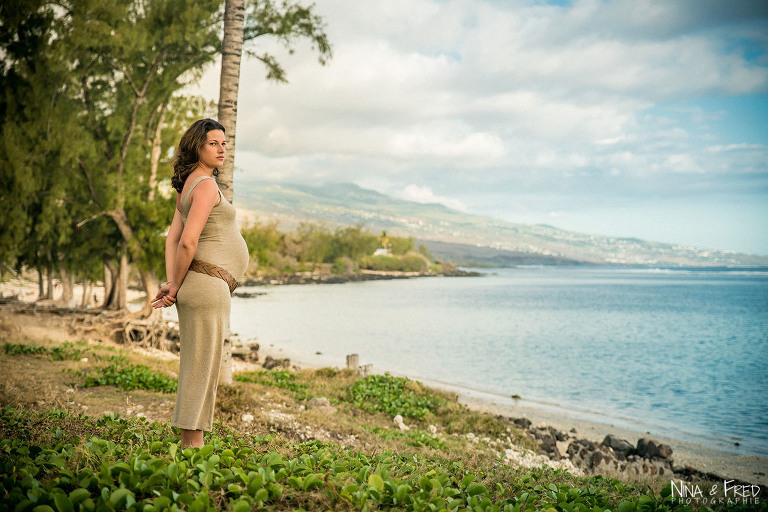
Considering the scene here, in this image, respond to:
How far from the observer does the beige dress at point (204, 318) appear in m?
4.10

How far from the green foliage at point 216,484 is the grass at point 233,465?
0.03 feet

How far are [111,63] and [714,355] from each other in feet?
118

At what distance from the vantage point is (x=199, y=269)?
412 cm

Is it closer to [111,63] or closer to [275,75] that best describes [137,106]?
[111,63]

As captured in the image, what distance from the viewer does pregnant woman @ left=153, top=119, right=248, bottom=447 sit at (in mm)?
4078

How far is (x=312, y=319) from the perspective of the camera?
1656 inches

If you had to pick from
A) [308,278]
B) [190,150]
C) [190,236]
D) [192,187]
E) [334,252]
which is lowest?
[308,278]

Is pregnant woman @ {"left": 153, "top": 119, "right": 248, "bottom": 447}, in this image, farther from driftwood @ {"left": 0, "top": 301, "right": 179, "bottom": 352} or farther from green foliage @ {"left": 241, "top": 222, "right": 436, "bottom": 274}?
green foliage @ {"left": 241, "top": 222, "right": 436, "bottom": 274}

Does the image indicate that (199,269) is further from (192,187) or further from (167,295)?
(192,187)

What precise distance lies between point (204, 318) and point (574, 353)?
30339 mm

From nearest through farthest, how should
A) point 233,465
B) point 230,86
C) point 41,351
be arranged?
point 233,465 < point 230,86 < point 41,351

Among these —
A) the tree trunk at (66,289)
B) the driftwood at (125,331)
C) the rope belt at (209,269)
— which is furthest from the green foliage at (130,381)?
the tree trunk at (66,289)

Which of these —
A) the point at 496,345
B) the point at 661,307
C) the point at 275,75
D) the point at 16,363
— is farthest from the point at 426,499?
the point at 661,307

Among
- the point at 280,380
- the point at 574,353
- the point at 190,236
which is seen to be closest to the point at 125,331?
the point at 280,380
